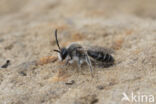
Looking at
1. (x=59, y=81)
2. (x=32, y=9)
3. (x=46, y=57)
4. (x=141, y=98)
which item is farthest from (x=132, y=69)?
(x=32, y=9)

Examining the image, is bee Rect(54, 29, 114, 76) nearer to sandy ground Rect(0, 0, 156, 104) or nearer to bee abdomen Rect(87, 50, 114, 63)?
bee abdomen Rect(87, 50, 114, 63)

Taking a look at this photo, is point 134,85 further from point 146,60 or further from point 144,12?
point 144,12

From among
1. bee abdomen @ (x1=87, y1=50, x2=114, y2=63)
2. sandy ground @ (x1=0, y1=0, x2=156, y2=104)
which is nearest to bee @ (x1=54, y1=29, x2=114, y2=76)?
bee abdomen @ (x1=87, y1=50, x2=114, y2=63)

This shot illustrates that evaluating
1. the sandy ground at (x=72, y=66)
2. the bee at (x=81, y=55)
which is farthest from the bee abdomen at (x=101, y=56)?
the sandy ground at (x=72, y=66)

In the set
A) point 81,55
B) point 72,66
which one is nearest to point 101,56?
point 81,55

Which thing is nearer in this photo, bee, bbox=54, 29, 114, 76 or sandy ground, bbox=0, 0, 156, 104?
sandy ground, bbox=0, 0, 156, 104

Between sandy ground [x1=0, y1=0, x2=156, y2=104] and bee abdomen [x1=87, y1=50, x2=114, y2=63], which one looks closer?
sandy ground [x1=0, y1=0, x2=156, y2=104]
